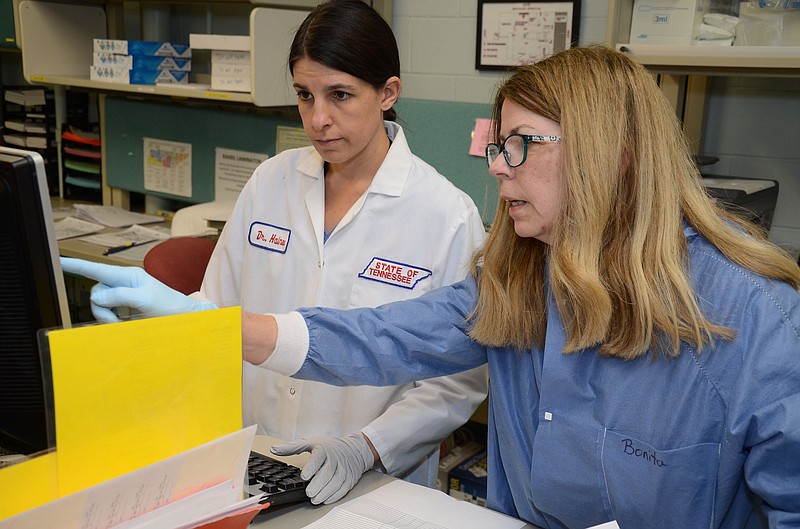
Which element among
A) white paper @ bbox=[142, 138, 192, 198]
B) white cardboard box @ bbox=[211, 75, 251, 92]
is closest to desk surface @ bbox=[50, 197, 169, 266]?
white paper @ bbox=[142, 138, 192, 198]

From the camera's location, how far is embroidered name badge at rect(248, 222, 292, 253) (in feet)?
5.51

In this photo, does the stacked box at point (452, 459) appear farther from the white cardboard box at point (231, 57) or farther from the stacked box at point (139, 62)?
the stacked box at point (139, 62)

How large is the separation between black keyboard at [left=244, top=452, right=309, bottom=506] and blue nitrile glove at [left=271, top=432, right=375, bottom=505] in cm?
1

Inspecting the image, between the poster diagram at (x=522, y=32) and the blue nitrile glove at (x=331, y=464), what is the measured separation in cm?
176

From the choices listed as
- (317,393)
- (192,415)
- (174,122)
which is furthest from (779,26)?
(174,122)

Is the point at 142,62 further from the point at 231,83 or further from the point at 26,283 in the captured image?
the point at 26,283

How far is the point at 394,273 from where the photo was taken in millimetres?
1591

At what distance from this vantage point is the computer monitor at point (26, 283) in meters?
0.79

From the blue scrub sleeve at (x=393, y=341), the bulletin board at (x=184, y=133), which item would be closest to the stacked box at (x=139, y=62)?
the bulletin board at (x=184, y=133)

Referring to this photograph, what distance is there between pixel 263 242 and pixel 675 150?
93 cm

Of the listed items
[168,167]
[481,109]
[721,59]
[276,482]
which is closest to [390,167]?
[276,482]

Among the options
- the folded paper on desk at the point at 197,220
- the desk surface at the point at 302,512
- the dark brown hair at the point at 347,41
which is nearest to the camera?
the desk surface at the point at 302,512

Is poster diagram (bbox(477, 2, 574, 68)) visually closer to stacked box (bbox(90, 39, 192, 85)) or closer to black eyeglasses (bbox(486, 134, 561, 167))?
stacked box (bbox(90, 39, 192, 85))

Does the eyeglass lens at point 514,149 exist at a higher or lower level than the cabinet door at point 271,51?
lower
